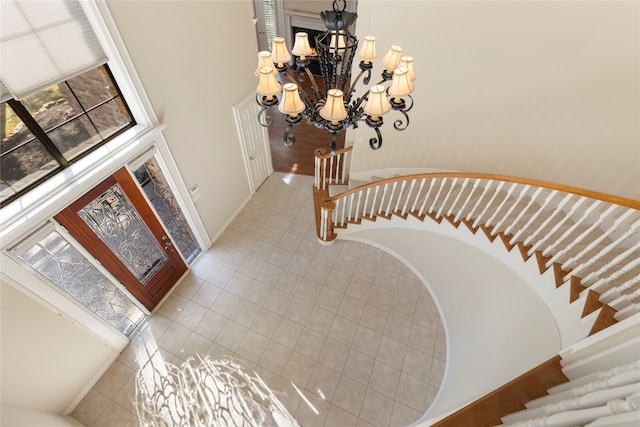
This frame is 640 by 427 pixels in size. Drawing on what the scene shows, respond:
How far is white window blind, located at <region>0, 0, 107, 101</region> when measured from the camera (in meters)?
1.92

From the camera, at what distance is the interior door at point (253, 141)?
4.52 meters

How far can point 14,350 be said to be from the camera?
8.28 ft

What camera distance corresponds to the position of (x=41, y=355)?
2785 millimetres

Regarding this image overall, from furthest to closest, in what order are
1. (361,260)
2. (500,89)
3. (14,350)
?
(361,260) < (500,89) < (14,350)

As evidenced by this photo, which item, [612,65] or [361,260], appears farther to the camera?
[361,260]

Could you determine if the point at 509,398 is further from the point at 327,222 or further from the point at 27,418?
the point at 27,418

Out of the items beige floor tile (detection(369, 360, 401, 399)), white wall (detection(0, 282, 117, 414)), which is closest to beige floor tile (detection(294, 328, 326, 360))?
beige floor tile (detection(369, 360, 401, 399))

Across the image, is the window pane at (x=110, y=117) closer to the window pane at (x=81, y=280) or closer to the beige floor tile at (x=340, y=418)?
the window pane at (x=81, y=280)

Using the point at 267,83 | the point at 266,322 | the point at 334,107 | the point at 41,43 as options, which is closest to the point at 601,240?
the point at 334,107

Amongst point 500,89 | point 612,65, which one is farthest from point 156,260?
point 612,65

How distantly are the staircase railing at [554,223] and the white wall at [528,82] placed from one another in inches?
21.5

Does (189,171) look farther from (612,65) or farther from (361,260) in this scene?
(612,65)

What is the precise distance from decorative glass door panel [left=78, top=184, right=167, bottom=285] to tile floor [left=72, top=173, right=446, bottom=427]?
2.31ft

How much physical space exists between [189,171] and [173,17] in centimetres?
170
